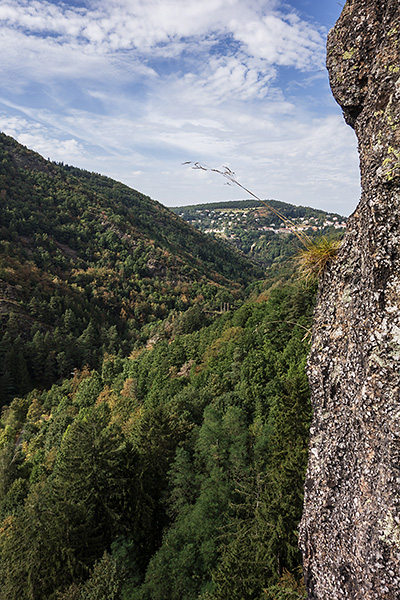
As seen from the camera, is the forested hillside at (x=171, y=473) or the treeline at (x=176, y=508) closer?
the treeline at (x=176, y=508)

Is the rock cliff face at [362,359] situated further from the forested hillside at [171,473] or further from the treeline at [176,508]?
the treeline at [176,508]

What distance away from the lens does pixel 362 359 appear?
4.23 meters

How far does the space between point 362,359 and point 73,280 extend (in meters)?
137

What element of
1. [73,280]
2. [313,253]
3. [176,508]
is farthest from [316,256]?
[73,280]

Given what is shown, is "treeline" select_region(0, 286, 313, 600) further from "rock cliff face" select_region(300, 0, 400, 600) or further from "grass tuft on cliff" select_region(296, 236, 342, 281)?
"rock cliff face" select_region(300, 0, 400, 600)

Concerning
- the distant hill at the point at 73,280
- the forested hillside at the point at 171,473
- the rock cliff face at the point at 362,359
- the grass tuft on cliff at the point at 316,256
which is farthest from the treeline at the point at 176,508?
the distant hill at the point at 73,280

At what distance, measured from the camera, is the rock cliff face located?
3.76 m

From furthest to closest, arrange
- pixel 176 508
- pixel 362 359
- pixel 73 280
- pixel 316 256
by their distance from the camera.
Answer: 1. pixel 73 280
2. pixel 176 508
3. pixel 316 256
4. pixel 362 359

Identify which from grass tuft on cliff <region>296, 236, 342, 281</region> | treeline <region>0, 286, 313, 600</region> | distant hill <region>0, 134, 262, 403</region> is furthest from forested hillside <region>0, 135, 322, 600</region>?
distant hill <region>0, 134, 262, 403</region>

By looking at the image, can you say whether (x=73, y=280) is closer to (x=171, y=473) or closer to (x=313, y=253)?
(x=171, y=473)

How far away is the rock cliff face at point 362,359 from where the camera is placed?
376cm

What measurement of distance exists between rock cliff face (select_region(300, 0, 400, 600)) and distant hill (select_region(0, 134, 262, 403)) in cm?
8438

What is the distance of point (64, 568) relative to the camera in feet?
54.3

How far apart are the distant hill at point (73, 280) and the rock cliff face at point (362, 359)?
277 feet
